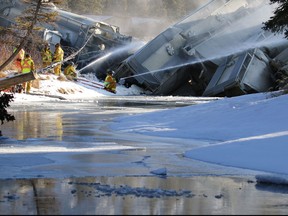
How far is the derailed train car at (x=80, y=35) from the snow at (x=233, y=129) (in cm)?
2697

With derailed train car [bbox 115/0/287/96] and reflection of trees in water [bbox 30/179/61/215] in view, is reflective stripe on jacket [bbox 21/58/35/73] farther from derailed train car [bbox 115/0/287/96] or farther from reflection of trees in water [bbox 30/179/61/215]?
reflection of trees in water [bbox 30/179/61/215]

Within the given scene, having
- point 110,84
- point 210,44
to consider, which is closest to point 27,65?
point 110,84

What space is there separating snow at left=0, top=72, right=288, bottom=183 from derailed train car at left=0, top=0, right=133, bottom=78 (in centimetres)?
2697

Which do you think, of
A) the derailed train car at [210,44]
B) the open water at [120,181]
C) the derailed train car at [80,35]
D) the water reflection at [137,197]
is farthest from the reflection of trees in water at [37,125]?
the derailed train car at [80,35]

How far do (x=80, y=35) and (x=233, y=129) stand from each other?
108ft

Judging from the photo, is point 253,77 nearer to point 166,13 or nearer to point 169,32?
point 169,32

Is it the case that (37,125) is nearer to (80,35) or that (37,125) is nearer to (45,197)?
(45,197)

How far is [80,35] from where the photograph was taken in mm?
45656

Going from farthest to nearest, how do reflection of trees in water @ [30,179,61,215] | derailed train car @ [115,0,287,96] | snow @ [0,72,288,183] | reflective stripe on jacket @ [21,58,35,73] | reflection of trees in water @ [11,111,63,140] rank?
1. derailed train car @ [115,0,287,96]
2. reflective stripe on jacket @ [21,58,35,73]
3. reflection of trees in water @ [11,111,63,140]
4. snow @ [0,72,288,183]
5. reflection of trees in water @ [30,179,61,215]

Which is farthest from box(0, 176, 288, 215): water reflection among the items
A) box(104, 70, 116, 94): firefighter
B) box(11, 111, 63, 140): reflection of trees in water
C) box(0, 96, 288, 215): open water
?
box(104, 70, 116, 94): firefighter

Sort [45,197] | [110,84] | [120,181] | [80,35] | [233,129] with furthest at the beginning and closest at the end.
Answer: [80,35] → [110,84] → [233,129] → [120,181] → [45,197]

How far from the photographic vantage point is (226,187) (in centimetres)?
816

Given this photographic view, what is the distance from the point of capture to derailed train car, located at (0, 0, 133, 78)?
45.5 meters

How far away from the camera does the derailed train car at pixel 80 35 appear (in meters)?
45.5
